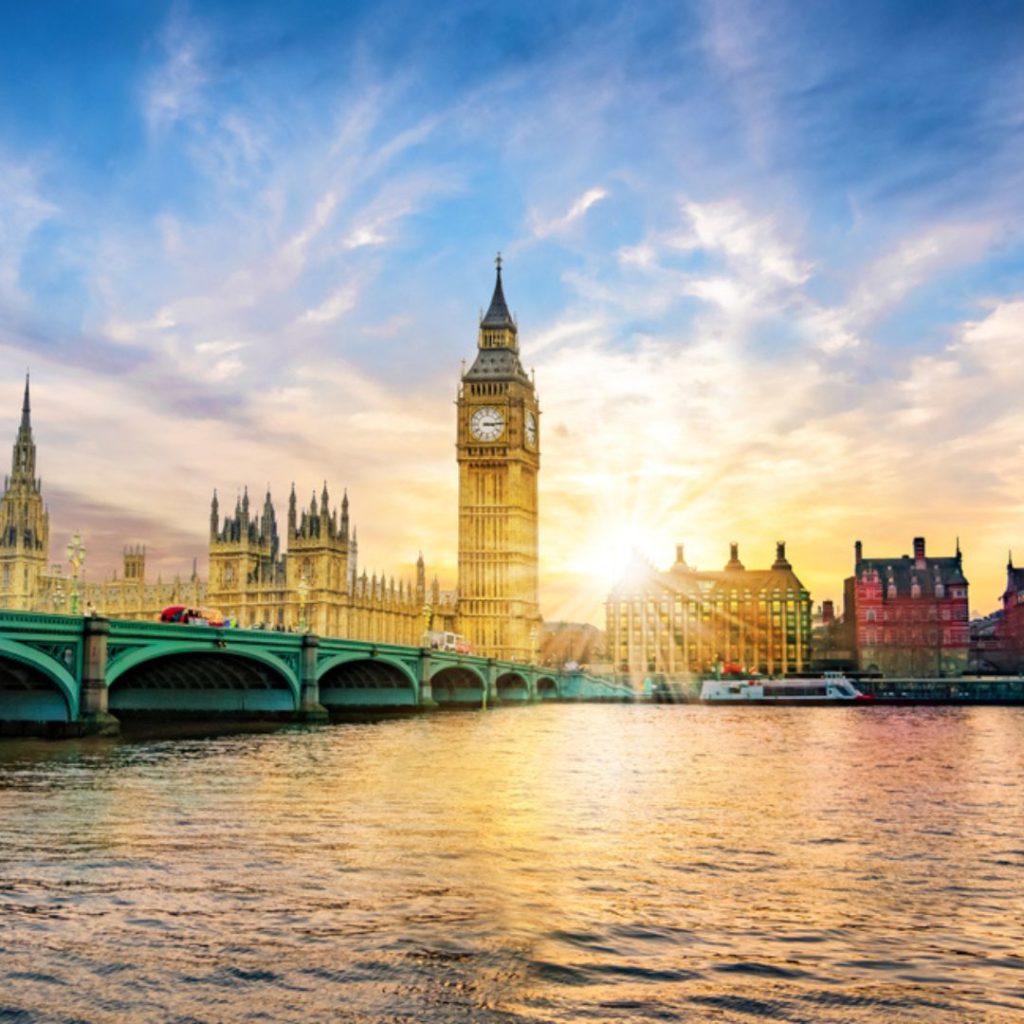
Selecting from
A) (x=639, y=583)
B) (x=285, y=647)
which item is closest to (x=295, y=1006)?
(x=285, y=647)

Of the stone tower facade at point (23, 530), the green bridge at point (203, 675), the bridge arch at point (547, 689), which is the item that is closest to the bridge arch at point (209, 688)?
the green bridge at point (203, 675)

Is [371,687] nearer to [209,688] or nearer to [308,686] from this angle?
[209,688]

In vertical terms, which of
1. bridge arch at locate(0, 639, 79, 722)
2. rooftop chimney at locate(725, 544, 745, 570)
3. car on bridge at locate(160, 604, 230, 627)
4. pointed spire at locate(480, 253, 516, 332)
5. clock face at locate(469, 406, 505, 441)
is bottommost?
bridge arch at locate(0, 639, 79, 722)

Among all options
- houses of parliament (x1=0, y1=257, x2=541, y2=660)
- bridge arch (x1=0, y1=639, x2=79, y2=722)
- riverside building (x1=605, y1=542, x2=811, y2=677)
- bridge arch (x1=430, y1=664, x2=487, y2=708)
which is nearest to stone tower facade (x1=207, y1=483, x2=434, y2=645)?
houses of parliament (x1=0, y1=257, x2=541, y2=660)

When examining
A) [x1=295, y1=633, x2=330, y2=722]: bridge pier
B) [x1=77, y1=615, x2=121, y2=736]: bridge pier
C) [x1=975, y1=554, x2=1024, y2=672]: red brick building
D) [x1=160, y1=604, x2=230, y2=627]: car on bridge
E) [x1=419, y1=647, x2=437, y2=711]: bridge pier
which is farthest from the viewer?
[x1=975, y1=554, x2=1024, y2=672]: red brick building

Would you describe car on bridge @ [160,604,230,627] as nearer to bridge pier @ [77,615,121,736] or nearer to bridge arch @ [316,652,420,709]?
bridge arch @ [316,652,420,709]

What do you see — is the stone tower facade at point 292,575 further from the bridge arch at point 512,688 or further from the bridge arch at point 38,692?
the bridge arch at point 38,692

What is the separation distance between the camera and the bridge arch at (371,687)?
81.1 metres

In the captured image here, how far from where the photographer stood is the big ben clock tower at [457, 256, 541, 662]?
152875 mm

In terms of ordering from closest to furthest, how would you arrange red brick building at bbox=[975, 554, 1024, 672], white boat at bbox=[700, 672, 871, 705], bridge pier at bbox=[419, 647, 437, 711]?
bridge pier at bbox=[419, 647, 437, 711], white boat at bbox=[700, 672, 871, 705], red brick building at bbox=[975, 554, 1024, 672]

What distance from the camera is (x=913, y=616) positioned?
469ft

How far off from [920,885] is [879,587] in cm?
13313

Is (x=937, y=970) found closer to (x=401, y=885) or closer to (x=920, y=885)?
(x=920, y=885)

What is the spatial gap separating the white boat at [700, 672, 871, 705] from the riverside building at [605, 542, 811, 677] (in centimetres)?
3909
